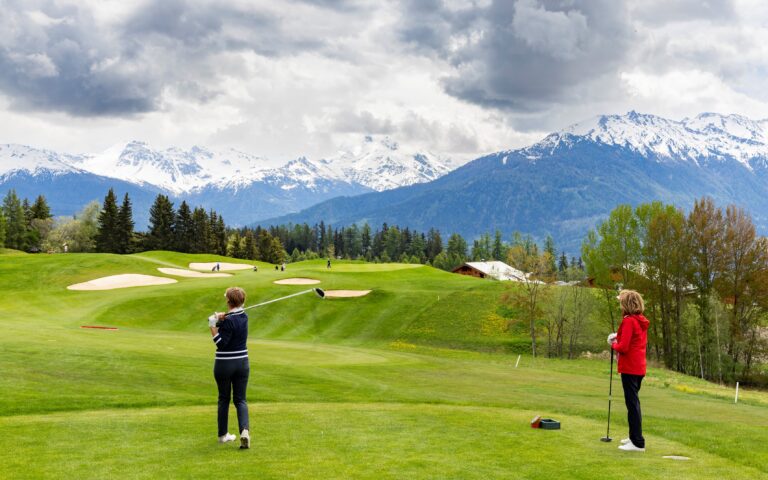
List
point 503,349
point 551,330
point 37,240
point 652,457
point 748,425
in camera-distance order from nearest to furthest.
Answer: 1. point 652,457
2. point 748,425
3. point 503,349
4. point 551,330
5. point 37,240

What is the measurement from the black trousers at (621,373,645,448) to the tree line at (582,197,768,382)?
2078 inches

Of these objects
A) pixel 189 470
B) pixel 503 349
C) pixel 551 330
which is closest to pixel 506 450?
pixel 189 470

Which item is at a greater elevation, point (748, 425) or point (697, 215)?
point (697, 215)

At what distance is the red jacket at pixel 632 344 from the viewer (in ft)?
40.2

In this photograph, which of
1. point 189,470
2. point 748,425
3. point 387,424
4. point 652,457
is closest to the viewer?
point 189,470

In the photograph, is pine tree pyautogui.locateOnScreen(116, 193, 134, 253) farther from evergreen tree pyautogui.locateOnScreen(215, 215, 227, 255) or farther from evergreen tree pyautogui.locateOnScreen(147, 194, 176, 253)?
evergreen tree pyautogui.locateOnScreen(215, 215, 227, 255)

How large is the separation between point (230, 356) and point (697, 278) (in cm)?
5987

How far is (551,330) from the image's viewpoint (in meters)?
62.0

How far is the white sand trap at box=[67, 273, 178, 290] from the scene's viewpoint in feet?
213

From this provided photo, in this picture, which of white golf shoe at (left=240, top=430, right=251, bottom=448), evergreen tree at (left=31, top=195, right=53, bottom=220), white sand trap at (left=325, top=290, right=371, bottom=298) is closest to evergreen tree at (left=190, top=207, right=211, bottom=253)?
evergreen tree at (left=31, top=195, right=53, bottom=220)

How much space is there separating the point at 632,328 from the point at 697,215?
5436 centimetres

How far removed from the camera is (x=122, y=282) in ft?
225

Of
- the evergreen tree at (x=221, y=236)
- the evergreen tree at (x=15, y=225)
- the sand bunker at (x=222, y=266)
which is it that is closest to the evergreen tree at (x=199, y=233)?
the evergreen tree at (x=221, y=236)

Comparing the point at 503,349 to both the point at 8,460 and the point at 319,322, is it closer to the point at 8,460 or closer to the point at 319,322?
the point at 319,322
